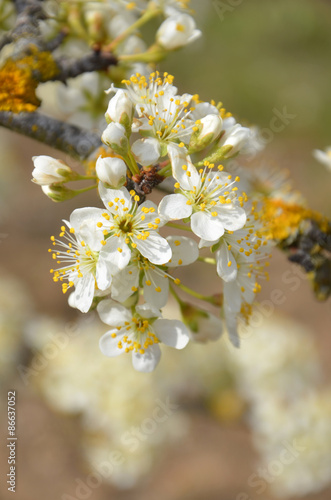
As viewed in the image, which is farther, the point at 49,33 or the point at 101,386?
the point at 101,386

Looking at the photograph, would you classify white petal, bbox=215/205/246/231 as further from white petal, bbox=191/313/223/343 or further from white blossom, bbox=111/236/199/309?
white petal, bbox=191/313/223/343

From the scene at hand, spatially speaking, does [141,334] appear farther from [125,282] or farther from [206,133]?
[206,133]

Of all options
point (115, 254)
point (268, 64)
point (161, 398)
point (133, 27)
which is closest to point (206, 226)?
point (115, 254)

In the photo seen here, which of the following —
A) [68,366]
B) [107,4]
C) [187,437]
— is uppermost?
[107,4]

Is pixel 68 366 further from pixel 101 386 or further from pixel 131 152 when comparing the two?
pixel 131 152

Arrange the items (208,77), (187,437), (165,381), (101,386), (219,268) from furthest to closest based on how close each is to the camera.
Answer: (208,77) → (187,437) → (165,381) → (101,386) → (219,268)

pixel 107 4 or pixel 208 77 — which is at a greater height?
pixel 107 4

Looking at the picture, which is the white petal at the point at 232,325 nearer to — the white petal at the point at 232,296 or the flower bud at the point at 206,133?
the white petal at the point at 232,296

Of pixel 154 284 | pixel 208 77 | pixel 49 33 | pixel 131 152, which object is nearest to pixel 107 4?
pixel 49 33
